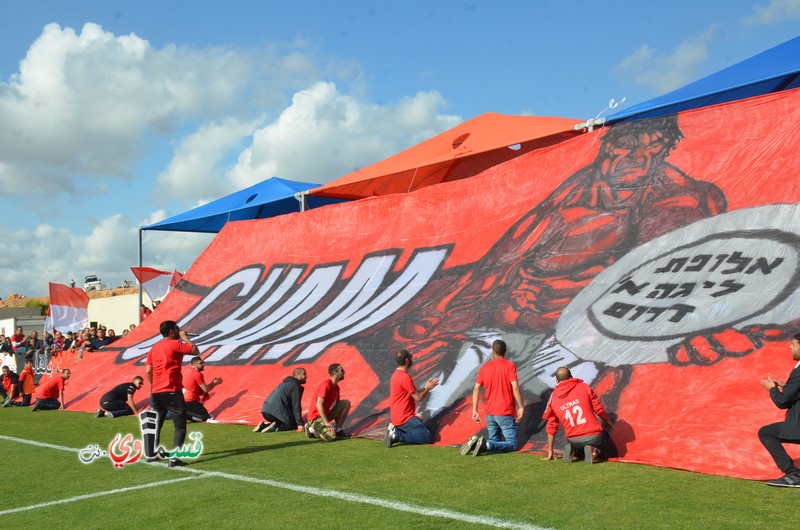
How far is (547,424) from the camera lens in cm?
979

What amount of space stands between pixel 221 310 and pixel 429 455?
42.9 feet

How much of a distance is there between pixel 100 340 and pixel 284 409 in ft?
42.1

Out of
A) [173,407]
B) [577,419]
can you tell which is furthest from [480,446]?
[173,407]

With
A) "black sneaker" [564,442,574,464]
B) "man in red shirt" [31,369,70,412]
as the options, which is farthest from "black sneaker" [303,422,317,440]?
"man in red shirt" [31,369,70,412]

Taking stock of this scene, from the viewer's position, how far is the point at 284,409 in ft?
45.5

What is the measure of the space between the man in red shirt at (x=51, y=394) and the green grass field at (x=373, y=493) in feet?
30.3

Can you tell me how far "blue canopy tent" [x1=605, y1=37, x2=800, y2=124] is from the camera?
1518cm

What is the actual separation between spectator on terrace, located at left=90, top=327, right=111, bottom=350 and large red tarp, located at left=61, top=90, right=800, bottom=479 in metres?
3.32

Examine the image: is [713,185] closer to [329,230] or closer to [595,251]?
[595,251]

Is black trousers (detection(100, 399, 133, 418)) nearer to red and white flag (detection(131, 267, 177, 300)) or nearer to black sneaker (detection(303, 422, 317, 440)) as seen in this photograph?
black sneaker (detection(303, 422, 317, 440))

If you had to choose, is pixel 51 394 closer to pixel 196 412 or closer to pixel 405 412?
pixel 196 412

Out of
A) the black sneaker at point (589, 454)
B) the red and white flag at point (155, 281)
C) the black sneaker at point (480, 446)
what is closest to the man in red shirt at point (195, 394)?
the black sneaker at point (480, 446)

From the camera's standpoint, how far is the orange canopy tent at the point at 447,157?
22594mm

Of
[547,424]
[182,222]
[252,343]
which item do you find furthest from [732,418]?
[182,222]
